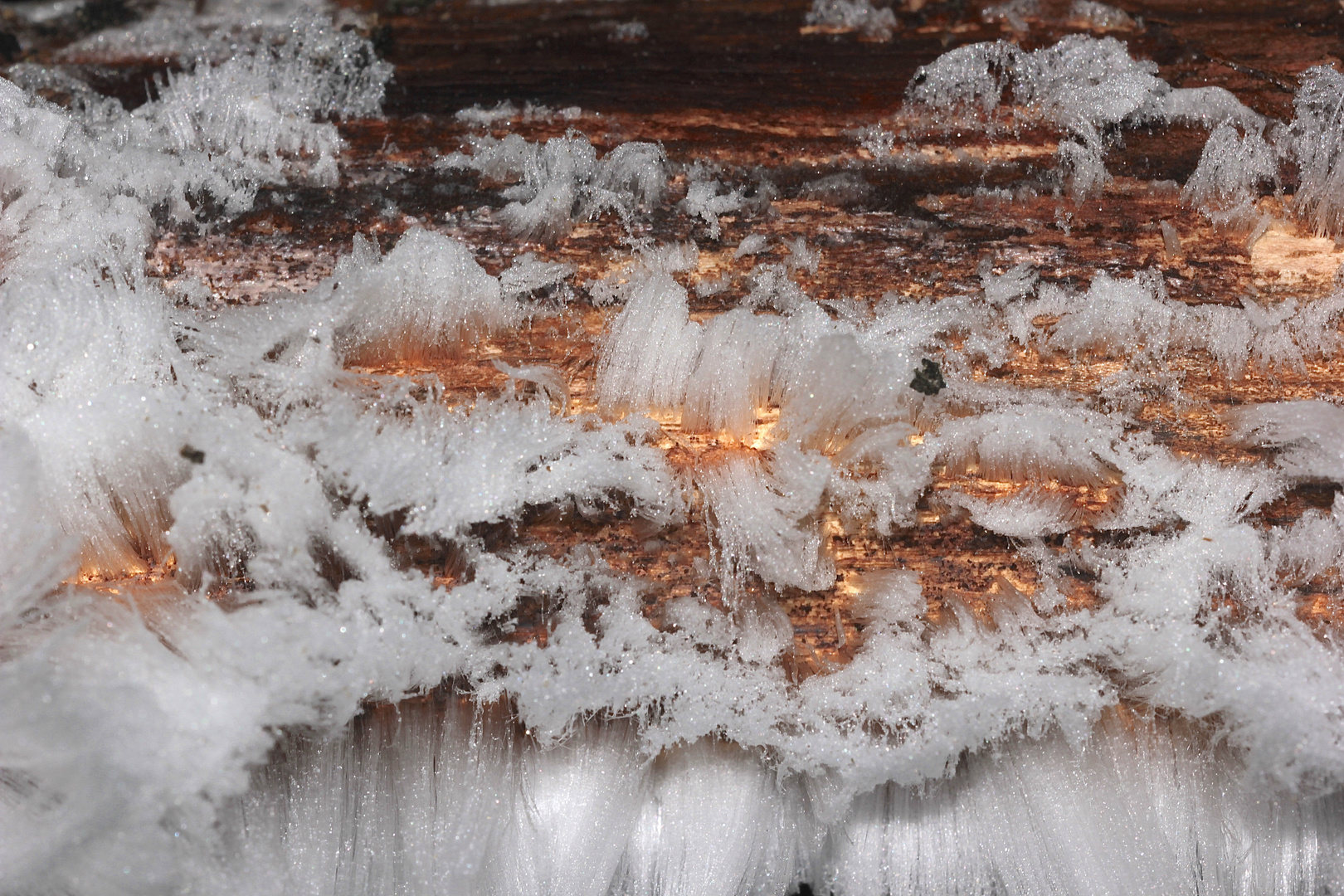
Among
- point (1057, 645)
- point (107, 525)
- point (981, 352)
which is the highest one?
point (981, 352)

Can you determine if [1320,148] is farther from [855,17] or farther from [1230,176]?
[855,17]

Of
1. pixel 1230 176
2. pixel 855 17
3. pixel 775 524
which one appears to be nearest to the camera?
pixel 775 524

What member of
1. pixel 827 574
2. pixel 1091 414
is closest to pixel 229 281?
pixel 827 574

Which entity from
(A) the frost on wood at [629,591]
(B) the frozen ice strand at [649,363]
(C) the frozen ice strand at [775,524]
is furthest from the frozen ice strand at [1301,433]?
(B) the frozen ice strand at [649,363]

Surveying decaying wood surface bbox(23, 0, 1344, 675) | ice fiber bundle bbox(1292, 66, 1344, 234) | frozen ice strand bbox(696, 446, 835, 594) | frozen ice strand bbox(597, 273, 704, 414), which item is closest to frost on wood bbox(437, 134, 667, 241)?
decaying wood surface bbox(23, 0, 1344, 675)

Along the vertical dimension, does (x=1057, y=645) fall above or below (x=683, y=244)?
below

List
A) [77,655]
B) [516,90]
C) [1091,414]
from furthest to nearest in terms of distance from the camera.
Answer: [516,90] → [1091,414] → [77,655]

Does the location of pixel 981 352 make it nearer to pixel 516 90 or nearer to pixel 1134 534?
pixel 1134 534

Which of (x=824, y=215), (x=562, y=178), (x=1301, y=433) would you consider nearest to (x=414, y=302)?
(x=562, y=178)
